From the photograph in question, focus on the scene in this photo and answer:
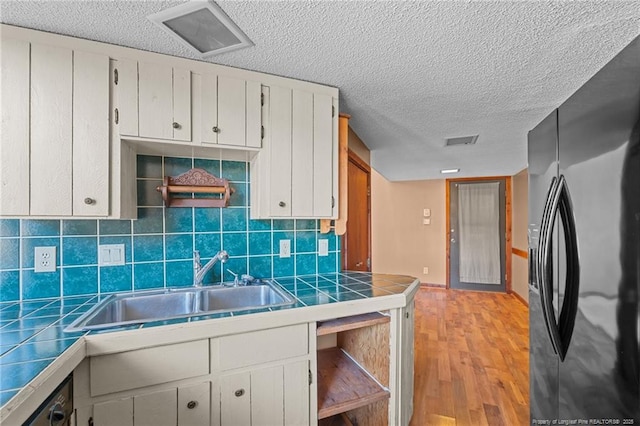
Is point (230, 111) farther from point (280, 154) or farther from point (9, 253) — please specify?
point (9, 253)

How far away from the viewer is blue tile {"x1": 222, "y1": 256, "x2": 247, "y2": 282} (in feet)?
5.69

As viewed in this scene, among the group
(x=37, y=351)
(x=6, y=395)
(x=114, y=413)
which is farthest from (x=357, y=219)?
(x=6, y=395)

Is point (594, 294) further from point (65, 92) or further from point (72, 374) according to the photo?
point (65, 92)

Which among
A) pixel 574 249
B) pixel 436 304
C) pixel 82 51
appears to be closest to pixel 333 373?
pixel 574 249

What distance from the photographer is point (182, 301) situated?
60.2 inches

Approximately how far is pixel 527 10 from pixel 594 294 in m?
1.07

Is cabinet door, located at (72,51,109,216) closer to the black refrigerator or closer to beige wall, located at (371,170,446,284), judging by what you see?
the black refrigerator

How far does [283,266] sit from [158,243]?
0.75 meters

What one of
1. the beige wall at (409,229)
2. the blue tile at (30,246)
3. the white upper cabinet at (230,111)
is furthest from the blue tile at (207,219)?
the beige wall at (409,229)

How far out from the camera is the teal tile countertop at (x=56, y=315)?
0.75 metres

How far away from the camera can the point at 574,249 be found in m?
1.12

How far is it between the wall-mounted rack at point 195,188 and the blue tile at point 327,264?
757 mm

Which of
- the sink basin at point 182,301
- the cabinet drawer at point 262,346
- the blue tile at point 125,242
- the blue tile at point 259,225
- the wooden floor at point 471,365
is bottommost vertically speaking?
the wooden floor at point 471,365

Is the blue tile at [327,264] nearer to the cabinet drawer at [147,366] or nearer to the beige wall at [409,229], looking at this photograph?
the cabinet drawer at [147,366]
